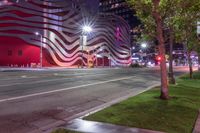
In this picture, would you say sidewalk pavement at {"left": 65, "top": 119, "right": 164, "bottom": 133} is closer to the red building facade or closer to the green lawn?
the green lawn

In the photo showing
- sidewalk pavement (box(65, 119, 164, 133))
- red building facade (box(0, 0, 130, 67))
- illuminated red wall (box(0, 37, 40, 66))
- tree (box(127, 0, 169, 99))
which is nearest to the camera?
sidewalk pavement (box(65, 119, 164, 133))

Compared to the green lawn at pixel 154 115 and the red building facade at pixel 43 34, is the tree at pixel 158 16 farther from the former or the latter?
the red building facade at pixel 43 34

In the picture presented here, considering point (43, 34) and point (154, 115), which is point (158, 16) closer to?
point (154, 115)

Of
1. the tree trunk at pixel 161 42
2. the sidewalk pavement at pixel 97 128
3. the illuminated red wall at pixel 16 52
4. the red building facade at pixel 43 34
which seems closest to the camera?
the sidewalk pavement at pixel 97 128

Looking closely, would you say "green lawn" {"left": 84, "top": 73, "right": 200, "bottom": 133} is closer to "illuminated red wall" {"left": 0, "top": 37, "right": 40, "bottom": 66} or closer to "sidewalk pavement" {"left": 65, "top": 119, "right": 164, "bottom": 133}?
"sidewalk pavement" {"left": 65, "top": 119, "right": 164, "bottom": 133}

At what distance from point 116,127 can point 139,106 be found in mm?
3575

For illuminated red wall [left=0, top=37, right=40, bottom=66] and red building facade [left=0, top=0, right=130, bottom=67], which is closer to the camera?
illuminated red wall [left=0, top=37, right=40, bottom=66]

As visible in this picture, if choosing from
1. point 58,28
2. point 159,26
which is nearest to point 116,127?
point 159,26

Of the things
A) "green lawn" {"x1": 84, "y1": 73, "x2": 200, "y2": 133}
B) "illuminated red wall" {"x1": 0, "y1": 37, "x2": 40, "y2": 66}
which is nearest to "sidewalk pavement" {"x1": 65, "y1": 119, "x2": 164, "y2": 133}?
"green lawn" {"x1": 84, "y1": 73, "x2": 200, "y2": 133}

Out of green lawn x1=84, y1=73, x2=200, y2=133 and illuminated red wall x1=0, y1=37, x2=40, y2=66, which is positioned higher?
illuminated red wall x1=0, y1=37, x2=40, y2=66

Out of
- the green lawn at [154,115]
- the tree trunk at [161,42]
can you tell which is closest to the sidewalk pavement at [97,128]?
the green lawn at [154,115]

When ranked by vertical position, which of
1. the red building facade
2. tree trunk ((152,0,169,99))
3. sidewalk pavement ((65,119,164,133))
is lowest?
sidewalk pavement ((65,119,164,133))

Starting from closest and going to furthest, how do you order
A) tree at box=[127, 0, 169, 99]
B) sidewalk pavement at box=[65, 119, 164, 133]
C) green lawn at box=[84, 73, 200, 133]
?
sidewalk pavement at box=[65, 119, 164, 133] < green lawn at box=[84, 73, 200, 133] < tree at box=[127, 0, 169, 99]

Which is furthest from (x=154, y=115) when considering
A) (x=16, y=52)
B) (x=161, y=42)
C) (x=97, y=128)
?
(x=16, y=52)
